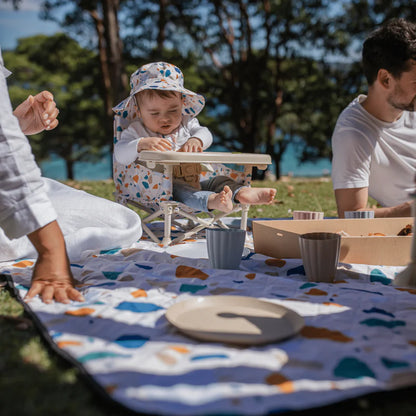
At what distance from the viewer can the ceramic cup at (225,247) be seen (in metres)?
2.02

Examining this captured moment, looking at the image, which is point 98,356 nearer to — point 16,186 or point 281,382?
point 281,382

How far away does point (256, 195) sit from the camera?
2656mm

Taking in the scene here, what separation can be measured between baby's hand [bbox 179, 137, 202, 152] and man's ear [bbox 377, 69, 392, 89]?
124 cm

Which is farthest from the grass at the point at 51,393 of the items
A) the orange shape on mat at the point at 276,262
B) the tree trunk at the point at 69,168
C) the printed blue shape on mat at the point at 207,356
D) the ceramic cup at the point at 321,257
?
the tree trunk at the point at 69,168

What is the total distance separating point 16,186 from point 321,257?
3.96 feet

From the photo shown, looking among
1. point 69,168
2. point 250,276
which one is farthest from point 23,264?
point 69,168

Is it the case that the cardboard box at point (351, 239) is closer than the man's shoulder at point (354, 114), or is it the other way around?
the cardboard box at point (351, 239)

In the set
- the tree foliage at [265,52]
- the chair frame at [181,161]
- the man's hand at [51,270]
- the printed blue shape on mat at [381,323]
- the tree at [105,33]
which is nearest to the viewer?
the printed blue shape on mat at [381,323]

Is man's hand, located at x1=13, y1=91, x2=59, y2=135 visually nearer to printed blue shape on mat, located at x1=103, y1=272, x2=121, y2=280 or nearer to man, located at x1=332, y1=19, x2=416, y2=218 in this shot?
printed blue shape on mat, located at x1=103, y1=272, x2=121, y2=280

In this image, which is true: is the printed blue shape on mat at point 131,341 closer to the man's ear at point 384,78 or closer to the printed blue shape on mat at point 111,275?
the printed blue shape on mat at point 111,275

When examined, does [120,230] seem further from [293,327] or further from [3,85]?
[293,327]

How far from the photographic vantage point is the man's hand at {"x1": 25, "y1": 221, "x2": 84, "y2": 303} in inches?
61.6

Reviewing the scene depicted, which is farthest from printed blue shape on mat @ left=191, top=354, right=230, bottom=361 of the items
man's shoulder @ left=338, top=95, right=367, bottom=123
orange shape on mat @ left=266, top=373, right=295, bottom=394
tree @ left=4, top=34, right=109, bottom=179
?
tree @ left=4, top=34, right=109, bottom=179

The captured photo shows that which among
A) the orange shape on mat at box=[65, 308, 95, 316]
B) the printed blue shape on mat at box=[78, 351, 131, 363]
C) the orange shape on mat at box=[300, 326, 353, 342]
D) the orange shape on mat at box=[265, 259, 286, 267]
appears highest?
the printed blue shape on mat at box=[78, 351, 131, 363]
